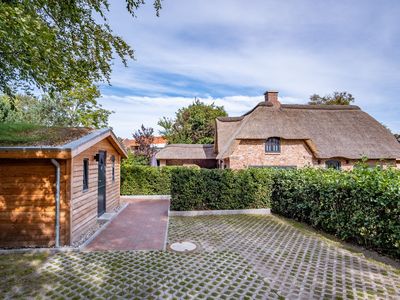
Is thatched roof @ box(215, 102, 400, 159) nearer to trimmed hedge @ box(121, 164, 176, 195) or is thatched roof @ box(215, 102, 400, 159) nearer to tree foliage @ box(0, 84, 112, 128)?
trimmed hedge @ box(121, 164, 176, 195)

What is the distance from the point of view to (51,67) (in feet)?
20.9

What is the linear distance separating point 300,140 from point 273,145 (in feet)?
7.13

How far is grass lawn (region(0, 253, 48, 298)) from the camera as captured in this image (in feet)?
13.2

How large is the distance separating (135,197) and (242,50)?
34.7ft

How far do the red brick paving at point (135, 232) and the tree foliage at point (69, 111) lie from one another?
1059 centimetres

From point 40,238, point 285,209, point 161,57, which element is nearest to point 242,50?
point 161,57

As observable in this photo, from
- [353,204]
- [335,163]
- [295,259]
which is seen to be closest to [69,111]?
[335,163]

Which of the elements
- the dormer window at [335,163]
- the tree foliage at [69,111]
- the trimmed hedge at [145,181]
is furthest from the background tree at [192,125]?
the trimmed hedge at [145,181]

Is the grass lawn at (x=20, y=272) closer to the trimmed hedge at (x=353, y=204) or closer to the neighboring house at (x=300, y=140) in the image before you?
the trimmed hedge at (x=353, y=204)

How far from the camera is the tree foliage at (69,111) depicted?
19281 mm

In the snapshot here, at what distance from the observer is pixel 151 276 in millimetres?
4602

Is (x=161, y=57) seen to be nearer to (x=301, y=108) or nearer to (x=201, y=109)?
(x=301, y=108)

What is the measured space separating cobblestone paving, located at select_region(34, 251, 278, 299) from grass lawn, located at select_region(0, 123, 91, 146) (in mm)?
2964

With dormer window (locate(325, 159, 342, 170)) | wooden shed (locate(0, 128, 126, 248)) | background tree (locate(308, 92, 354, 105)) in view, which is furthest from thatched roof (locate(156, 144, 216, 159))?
background tree (locate(308, 92, 354, 105))
